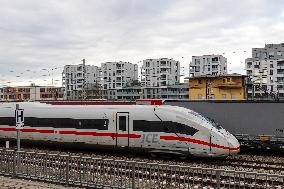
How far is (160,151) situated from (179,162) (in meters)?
1.27

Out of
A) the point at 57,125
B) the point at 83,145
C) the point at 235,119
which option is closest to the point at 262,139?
the point at 235,119

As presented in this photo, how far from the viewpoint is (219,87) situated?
66188mm

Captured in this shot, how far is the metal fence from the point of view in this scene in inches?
431

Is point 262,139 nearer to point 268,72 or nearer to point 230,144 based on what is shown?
point 230,144

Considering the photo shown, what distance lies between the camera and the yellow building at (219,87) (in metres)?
64.6

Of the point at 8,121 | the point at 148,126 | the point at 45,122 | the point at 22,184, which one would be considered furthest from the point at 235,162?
the point at 8,121

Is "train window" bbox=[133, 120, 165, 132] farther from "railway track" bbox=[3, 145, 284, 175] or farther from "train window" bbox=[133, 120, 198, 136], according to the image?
"railway track" bbox=[3, 145, 284, 175]

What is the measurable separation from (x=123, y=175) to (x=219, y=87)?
Result: 56.5 m

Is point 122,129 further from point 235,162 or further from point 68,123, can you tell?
point 235,162

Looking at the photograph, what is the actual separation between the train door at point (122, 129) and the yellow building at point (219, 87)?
147 feet

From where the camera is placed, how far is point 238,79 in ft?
213

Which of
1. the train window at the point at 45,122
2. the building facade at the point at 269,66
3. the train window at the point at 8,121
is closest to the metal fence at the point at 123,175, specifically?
the train window at the point at 45,122

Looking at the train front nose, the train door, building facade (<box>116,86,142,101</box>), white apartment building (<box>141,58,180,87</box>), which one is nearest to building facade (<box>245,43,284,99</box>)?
white apartment building (<box>141,58,180,87</box>)

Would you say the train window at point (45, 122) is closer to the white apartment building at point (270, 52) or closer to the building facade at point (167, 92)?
the building facade at point (167, 92)
